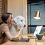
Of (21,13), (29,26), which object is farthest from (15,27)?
(29,26)

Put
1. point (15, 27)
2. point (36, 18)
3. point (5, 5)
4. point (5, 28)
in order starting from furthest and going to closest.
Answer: point (36, 18)
point (5, 5)
point (15, 27)
point (5, 28)

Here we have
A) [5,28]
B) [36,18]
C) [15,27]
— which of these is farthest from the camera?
[36,18]

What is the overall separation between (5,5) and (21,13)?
478mm

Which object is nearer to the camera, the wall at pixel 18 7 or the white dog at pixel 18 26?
the white dog at pixel 18 26

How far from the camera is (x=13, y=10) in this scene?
3.86 metres

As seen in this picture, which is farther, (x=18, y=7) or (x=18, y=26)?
(x=18, y=7)

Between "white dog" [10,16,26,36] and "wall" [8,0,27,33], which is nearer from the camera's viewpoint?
"white dog" [10,16,26,36]

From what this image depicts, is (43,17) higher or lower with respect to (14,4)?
lower

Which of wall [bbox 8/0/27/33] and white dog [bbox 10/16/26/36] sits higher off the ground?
wall [bbox 8/0/27/33]

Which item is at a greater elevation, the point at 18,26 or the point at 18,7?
the point at 18,7

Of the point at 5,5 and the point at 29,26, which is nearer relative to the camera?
the point at 5,5

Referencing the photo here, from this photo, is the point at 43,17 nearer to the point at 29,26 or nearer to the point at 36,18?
the point at 36,18

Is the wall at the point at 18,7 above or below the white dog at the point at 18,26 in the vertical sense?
above

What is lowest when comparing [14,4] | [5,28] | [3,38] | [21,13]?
[3,38]
